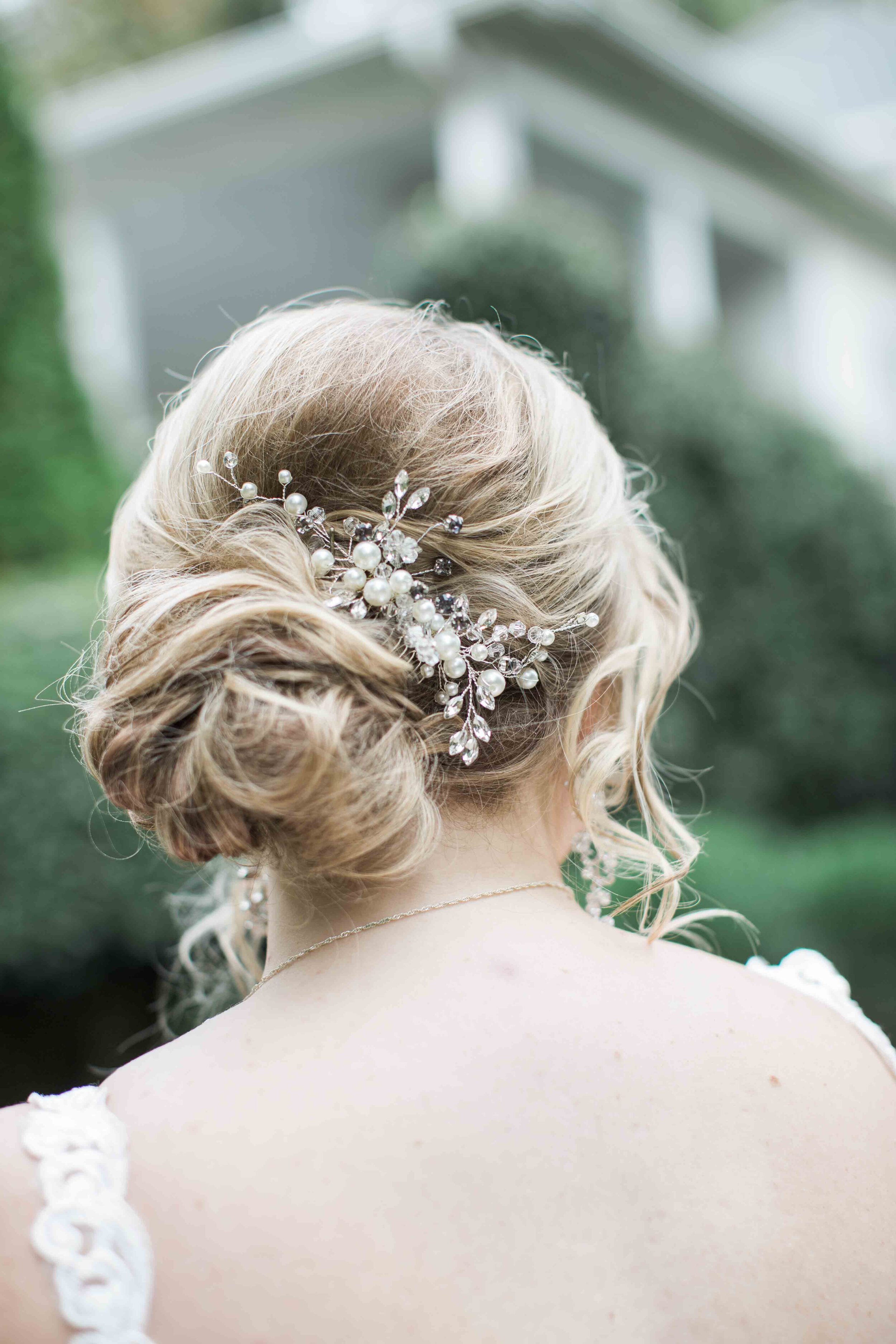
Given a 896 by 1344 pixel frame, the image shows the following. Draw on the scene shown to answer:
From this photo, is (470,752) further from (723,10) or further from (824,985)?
(723,10)

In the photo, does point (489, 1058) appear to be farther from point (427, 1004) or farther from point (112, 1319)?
point (112, 1319)

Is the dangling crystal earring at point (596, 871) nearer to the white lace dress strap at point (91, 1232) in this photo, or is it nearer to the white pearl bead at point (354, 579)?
the white pearl bead at point (354, 579)

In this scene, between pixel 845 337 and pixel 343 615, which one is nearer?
pixel 343 615

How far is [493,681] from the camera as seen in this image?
1.34m

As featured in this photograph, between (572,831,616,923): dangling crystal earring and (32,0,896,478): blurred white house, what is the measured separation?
486 cm

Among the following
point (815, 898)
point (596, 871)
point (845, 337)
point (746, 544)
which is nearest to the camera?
point (596, 871)

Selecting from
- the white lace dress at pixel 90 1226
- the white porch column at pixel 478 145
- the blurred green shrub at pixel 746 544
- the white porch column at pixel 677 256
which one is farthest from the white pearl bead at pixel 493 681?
the white porch column at pixel 677 256

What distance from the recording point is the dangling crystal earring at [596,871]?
1643 millimetres

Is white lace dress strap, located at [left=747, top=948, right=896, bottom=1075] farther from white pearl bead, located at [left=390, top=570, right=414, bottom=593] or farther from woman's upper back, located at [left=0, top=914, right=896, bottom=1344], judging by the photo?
white pearl bead, located at [left=390, top=570, right=414, bottom=593]

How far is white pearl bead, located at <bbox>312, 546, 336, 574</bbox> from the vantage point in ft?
4.26

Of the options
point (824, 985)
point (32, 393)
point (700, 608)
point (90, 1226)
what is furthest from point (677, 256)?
point (90, 1226)

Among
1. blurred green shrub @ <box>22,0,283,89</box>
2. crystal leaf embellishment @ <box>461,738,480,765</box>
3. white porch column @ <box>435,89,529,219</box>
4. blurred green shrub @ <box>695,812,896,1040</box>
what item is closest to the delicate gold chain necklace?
crystal leaf embellishment @ <box>461,738,480,765</box>

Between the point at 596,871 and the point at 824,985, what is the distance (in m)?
0.37

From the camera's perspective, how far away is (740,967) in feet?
4.57
